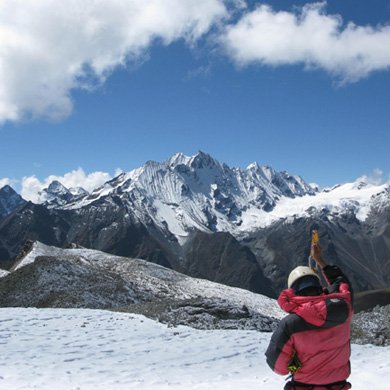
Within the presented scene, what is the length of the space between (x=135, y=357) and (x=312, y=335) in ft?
41.6

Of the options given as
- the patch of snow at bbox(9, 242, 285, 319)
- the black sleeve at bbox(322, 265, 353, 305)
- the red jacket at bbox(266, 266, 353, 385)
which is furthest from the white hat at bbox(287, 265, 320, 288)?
the patch of snow at bbox(9, 242, 285, 319)

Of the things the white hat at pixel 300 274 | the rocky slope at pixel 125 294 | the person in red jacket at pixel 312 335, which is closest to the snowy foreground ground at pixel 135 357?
the rocky slope at pixel 125 294

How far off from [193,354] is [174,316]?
7465 millimetres

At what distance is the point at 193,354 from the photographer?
17.9 m

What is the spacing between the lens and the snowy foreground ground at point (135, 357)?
562 inches

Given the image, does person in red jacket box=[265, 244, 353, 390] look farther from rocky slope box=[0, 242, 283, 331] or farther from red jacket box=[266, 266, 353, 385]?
rocky slope box=[0, 242, 283, 331]

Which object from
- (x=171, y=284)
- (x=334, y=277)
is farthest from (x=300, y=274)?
(x=171, y=284)

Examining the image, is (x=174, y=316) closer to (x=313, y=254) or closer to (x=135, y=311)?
(x=135, y=311)

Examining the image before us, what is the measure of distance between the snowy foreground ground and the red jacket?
25.9ft

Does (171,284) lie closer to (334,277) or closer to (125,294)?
(125,294)

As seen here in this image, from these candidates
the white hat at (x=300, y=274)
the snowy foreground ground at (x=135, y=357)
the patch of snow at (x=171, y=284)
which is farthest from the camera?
the patch of snow at (x=171, y=284)

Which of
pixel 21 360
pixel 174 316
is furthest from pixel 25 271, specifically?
pixel 21 360

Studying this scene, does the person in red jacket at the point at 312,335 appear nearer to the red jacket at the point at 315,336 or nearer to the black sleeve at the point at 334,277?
the red jacket at the point at 315,336

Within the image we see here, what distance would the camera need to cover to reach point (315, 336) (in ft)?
19.9
